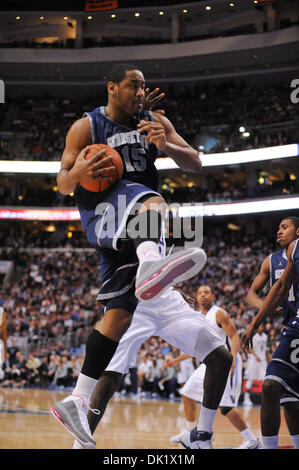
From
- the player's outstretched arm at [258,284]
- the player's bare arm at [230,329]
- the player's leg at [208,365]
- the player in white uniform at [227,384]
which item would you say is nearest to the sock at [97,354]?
the player's leg at [208,365]

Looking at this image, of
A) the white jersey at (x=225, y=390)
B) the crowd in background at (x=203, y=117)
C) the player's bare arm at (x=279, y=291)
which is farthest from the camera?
the crowd in background at (x=203, y=117)

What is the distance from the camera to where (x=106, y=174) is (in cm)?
350

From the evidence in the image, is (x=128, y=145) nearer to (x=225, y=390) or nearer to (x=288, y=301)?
(x=288, y=301)

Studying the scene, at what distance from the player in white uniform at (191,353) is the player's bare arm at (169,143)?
42.5 inches

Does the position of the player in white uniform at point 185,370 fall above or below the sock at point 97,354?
below

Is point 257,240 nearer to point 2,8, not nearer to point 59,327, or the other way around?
point 59,327

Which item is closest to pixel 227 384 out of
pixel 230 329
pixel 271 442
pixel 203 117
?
pixel 230 329

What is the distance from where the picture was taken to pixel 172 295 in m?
4.68

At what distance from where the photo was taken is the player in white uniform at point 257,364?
14922 mm

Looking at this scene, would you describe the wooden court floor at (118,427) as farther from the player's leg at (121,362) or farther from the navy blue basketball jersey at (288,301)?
the navy blue basketball jersey at (288,301)

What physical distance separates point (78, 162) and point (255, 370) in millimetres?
12486

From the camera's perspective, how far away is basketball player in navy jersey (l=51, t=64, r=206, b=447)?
3.26 meters
